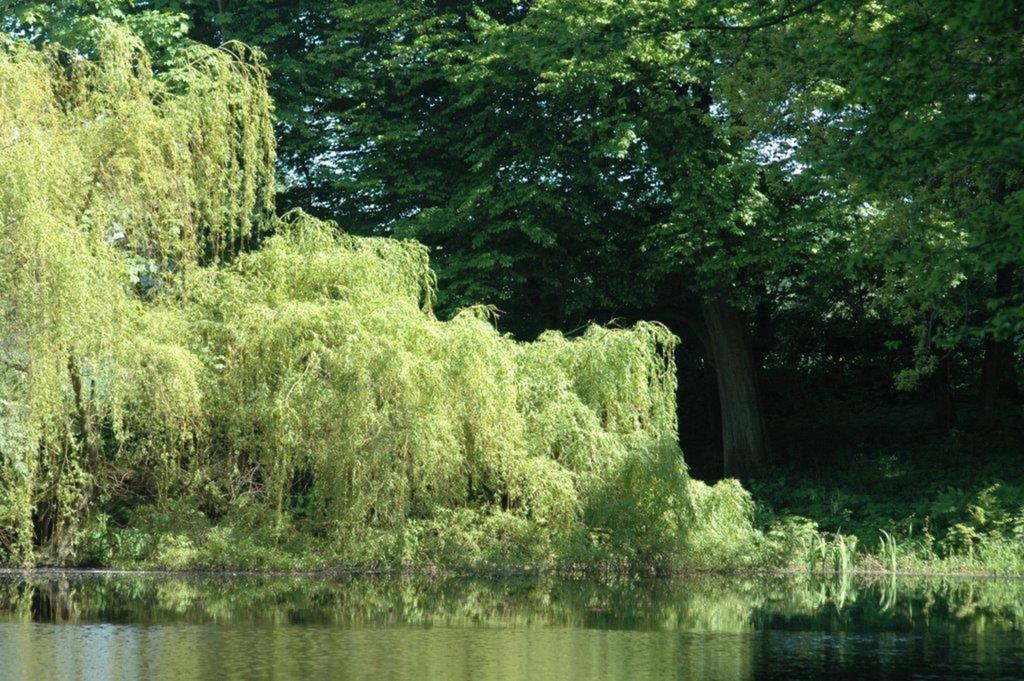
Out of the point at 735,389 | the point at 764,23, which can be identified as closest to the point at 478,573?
the point at 764,23

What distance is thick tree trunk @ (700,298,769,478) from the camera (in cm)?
2464

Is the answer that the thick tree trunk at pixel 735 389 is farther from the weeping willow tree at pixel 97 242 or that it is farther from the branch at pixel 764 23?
the branch at pixel 764 23

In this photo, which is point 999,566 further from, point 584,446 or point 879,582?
point 584,446

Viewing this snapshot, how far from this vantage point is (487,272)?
2284cm

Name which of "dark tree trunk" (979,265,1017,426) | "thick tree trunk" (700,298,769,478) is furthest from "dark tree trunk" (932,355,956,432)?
"thick tree trunk" (700,298,769,478)

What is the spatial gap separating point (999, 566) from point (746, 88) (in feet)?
24.6

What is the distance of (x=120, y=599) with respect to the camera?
13773 mm

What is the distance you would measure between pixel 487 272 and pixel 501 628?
36.5 ft

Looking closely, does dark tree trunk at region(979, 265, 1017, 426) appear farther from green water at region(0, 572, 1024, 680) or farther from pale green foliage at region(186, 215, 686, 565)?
pale green foliage at region(186, 215, 686, 565)

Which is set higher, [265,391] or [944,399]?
[944,399]

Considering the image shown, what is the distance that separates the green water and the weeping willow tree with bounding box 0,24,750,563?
0.92 m

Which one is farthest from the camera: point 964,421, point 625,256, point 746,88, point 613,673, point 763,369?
point 763,369

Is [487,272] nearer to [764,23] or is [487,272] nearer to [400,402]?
[400,402]

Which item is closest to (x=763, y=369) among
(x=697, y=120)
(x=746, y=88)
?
(x=697, y=120)
